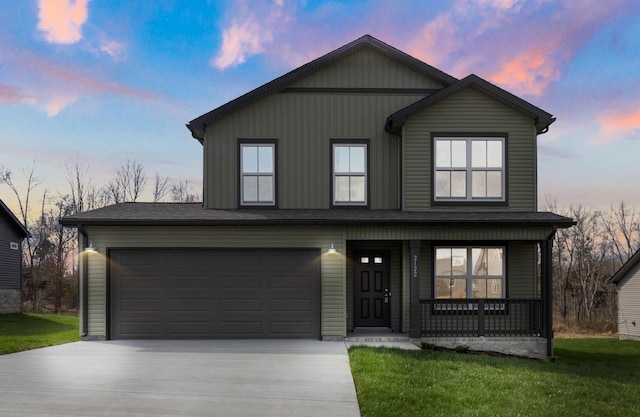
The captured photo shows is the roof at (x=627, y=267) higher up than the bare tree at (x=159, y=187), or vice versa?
the bare tree at (x=159, y=187)

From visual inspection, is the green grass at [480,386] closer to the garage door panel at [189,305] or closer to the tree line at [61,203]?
the garage door panel at [189,305]

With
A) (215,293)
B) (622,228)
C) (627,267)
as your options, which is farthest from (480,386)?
(622,228)

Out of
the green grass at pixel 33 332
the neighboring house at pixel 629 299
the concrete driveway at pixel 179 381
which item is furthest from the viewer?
the neighboring house at pixel 629 299

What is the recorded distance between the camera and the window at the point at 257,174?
1420cm

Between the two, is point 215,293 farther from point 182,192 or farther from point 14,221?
point 182,192

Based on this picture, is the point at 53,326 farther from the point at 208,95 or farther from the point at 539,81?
the point at 539,81

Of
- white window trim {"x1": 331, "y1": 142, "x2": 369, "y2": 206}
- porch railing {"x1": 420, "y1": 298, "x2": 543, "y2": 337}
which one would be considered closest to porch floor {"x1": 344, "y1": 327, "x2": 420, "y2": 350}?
porch railing {"x1": 420, "y1": 298, "x2": 543, "y2": 337}

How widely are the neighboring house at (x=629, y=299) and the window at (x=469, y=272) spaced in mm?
13972

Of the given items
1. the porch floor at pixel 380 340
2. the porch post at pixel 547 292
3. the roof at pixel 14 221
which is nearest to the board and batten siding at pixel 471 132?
the porch post at pixel 547 292

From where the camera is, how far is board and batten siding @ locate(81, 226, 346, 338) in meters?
13.1

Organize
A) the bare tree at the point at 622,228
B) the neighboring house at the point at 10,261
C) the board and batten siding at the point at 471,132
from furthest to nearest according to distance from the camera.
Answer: the bare tree at the point at 622,228 → the neighboring house at the point at 10,261 → the board and batten siding at the point at 471,132

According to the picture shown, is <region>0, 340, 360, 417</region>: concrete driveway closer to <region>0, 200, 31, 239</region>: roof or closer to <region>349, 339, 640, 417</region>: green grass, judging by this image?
<region>349, 339, 640, 417</region>: green grass

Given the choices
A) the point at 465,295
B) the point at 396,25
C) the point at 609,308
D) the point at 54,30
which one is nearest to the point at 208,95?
the point at 54,30

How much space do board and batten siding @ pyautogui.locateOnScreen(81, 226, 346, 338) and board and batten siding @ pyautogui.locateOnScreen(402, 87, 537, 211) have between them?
7.96 feet
